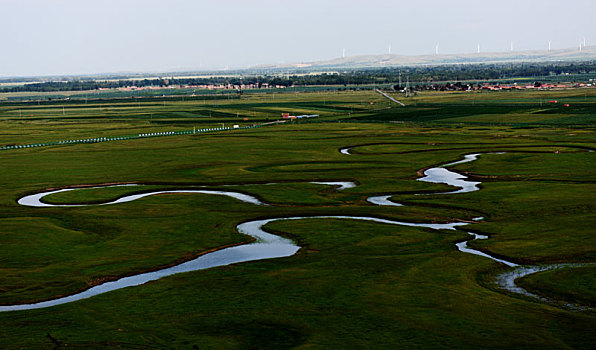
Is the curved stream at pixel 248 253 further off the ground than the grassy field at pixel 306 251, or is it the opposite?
the grassy field at pixel 306 251

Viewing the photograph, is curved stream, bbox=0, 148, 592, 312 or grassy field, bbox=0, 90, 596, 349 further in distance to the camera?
curved stream, bbox=0, 148, 592, 312

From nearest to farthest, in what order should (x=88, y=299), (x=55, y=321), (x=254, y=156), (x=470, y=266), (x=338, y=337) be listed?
(x=338, y=337) < (x=55, y=321) < (x=88, y=299) < (x=470, y=266) < (x=254, y=156)

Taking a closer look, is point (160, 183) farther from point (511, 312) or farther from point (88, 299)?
point (511, 312)

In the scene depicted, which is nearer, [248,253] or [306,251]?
[306,251]

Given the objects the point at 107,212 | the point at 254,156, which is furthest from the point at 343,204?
the point at 254,156

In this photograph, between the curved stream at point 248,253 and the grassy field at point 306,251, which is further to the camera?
the curved stream at point 248,253

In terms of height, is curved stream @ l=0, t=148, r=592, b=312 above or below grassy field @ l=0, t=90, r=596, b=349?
below

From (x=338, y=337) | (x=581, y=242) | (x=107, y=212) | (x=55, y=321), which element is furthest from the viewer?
(x=107, y=212)

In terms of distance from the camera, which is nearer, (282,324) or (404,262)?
(282,324)
